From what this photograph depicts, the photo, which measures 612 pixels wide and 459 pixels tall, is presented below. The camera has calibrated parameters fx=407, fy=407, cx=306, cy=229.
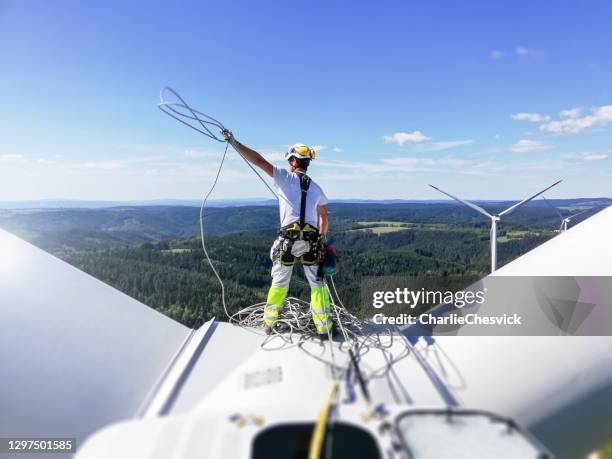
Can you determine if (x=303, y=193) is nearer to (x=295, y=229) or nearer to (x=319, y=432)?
(x=295, y=229)

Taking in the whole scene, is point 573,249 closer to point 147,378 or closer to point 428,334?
point 428,334

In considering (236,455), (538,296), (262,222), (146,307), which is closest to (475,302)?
(538,296)

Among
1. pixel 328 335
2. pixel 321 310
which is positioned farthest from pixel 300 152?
pixel 328 335

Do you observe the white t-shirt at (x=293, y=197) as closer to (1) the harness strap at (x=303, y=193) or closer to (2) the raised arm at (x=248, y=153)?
(1) the harness strap at (x=303, y=193)

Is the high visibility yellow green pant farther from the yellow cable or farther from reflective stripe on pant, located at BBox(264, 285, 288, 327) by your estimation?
the yellow cable

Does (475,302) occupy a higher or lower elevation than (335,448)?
higher

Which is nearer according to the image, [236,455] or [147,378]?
[236,455]
